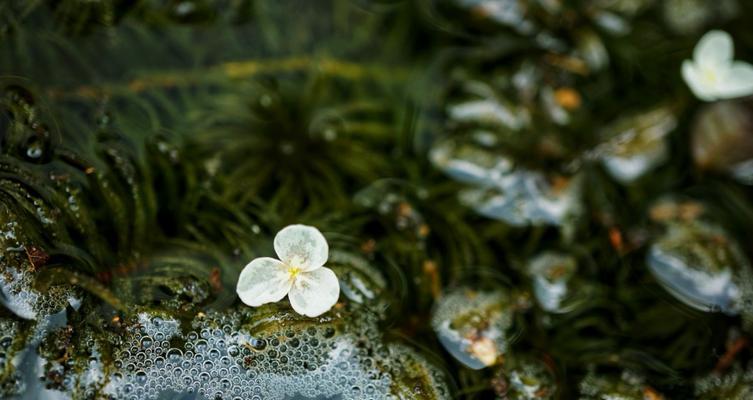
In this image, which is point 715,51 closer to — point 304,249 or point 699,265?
point 699,265

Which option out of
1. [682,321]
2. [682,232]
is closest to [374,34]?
[682,232]

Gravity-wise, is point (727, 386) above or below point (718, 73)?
below

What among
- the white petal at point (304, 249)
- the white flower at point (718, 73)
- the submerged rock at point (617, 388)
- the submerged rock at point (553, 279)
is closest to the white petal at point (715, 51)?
the white flower at point (718, 73)

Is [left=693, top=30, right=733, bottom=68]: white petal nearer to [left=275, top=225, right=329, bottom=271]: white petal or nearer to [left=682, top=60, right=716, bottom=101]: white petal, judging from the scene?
[left=682, top=60, right=716, bottom=101]: white petal

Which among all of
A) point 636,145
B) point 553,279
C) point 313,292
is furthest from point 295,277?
point 636,145

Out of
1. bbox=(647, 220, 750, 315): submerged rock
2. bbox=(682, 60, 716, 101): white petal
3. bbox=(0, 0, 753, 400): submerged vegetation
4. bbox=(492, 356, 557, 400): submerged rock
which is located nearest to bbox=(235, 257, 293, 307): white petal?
bbox=(0, 0, 753, 400): submerged vegetation

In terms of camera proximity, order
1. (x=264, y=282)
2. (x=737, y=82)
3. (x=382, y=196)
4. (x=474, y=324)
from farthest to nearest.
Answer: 1. (x=737, y=82)
2. (x=382, y=196)
3. (x=474, y=324)
4. (x=264, y=282)
